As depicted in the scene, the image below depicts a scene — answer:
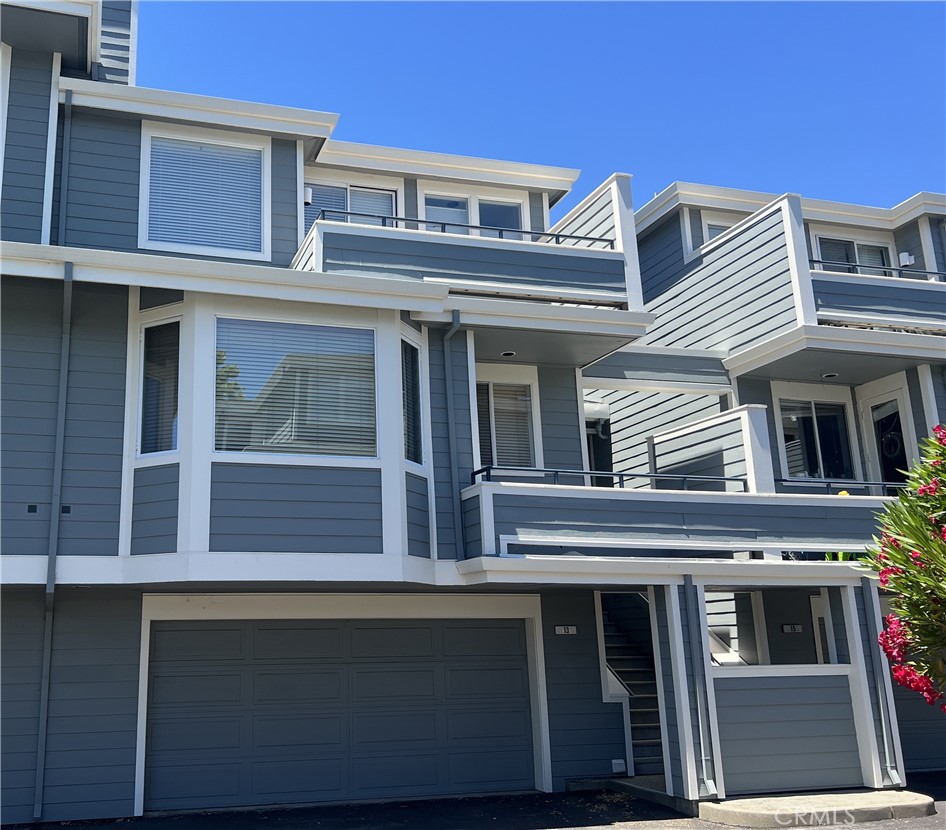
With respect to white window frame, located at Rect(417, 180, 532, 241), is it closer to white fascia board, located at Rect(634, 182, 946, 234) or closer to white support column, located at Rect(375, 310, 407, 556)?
white fascia board, located at Rect(634, 182, 946, 234)

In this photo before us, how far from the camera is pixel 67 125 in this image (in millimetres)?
12836

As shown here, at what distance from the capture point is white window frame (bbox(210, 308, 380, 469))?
1096cm

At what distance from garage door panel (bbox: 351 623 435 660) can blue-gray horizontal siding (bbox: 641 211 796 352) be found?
7.07 metres

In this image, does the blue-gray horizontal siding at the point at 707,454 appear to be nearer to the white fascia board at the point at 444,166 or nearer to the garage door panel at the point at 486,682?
the garage door panel at the point at 486,682

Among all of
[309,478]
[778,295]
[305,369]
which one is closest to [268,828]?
[309,478]

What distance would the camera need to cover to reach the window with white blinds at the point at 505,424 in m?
14.2

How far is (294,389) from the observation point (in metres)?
11.4

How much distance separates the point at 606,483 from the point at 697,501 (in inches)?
207

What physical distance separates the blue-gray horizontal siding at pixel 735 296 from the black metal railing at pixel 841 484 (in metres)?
2.40

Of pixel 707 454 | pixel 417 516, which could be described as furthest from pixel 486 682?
pixel 707 454

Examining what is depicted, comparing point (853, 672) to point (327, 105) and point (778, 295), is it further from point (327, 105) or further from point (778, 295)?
point (327, 105)

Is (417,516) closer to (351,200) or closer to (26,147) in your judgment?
(351,200)

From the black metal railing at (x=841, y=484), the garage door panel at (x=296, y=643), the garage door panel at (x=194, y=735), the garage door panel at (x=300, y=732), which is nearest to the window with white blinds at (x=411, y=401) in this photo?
the garage door panel at (x=296, y=643)

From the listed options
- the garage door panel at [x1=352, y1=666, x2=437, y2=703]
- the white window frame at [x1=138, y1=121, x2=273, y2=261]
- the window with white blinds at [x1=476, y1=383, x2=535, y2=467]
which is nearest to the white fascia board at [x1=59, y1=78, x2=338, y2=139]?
the white window frame at [x1=138, y1=121, x2=273, y2=261]
